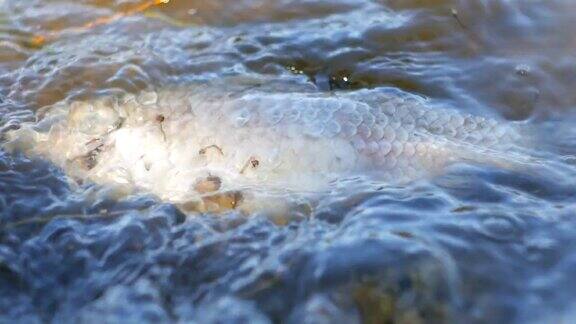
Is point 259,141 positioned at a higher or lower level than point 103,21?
lower

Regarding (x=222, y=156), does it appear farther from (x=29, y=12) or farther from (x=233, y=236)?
(x=29, y=12)

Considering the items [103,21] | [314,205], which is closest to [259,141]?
[314,205]

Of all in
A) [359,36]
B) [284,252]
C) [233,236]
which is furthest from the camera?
[359,36]

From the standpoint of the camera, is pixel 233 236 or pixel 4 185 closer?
pixel 233 236

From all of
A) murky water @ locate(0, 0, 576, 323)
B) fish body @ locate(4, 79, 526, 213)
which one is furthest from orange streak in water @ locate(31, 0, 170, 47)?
fish body @ locate(4, 79, 526, 213)

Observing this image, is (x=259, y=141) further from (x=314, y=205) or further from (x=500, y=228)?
(x=500, y=228)

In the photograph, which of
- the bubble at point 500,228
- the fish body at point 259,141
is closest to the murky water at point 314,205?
the bubble at point 500,228

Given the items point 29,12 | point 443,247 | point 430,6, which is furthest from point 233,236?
point 29,12
